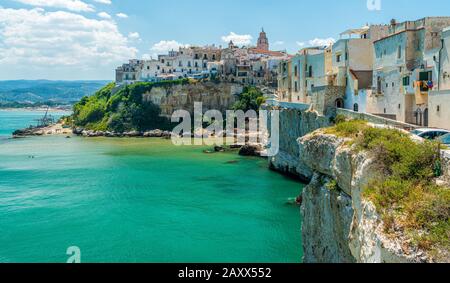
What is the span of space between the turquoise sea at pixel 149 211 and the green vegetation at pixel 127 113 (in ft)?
96.6

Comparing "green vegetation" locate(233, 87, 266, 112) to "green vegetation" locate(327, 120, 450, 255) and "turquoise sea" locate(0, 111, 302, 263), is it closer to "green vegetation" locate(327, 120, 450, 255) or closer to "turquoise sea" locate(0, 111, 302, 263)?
"turquoise sea" locate(0, 111, 302, 263)

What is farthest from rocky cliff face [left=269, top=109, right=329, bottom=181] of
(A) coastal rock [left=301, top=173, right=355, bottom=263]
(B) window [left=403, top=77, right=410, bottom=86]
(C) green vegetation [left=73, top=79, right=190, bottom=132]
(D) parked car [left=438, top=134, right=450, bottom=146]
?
(C) green vegetation [left=73, top=79, right=190, bottom=132]

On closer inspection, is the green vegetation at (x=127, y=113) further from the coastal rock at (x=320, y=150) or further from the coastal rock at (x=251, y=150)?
the coastal rock at (x=320, y=150)

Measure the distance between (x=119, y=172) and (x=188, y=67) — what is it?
46857 millimetres

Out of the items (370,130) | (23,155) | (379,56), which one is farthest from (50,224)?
(23,155)

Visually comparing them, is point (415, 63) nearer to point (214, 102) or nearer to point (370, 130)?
point (370, 130)

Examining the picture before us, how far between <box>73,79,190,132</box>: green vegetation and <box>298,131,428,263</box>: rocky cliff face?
197 feet

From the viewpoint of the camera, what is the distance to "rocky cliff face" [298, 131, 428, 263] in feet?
22.9

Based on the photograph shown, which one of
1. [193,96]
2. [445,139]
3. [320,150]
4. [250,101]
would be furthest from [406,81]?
[193,96]

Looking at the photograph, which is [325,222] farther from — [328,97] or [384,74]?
[328,97]

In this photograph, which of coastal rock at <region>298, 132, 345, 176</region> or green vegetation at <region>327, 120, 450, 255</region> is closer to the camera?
green vegetation at <region>327, 120, 450, 255</region>

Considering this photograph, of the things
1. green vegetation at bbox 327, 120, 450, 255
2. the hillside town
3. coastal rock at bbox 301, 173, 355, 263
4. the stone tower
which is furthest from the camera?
the stone tower

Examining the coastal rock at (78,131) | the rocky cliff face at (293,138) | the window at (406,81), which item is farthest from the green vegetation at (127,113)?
the window at (406,81)

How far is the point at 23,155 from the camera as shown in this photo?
4872 cm
